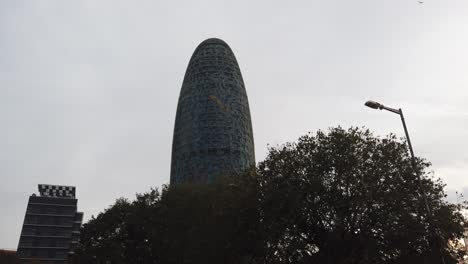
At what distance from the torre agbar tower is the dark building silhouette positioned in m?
65.4

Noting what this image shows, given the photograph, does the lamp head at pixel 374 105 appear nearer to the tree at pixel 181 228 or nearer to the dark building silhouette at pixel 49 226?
the tree at pixel 181 228

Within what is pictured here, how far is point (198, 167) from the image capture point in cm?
8319

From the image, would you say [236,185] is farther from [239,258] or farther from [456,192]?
[456,192]

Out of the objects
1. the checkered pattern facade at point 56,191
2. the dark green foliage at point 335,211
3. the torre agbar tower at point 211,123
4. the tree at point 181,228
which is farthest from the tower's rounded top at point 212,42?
the checkered pattern facade at point 56,191

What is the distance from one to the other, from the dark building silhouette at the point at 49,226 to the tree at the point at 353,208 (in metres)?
116

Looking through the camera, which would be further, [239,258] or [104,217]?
[104,217]

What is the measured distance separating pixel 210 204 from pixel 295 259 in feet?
46.8

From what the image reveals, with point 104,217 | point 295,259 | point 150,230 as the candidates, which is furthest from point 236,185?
Answer: point 104,217

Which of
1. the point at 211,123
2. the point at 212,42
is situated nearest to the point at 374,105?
the point at 211,123

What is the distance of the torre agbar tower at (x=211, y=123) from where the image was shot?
83.6 m

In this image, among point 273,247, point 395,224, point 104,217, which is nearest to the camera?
point 395,224

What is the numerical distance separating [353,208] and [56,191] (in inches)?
5658

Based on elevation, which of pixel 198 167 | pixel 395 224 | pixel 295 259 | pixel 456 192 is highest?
pixel 198 167

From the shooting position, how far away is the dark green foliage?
27062 millimetres
